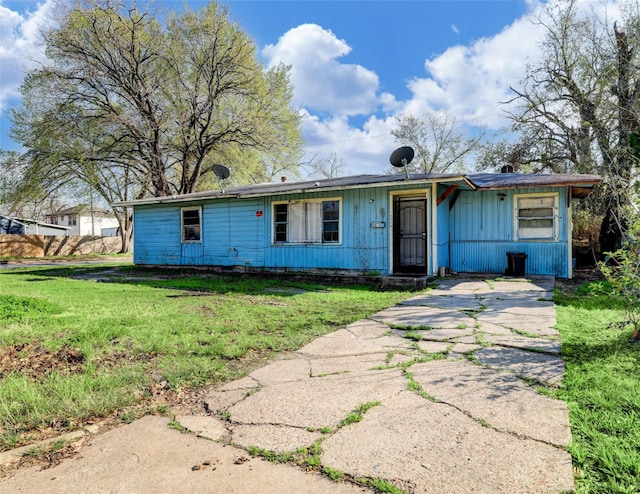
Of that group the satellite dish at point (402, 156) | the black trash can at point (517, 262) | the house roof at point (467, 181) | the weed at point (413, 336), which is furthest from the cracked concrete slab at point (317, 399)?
the black trash can at point (517, 262)

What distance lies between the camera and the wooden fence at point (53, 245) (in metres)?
21.5

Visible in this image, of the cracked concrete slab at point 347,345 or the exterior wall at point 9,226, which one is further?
the exterior wall at point 9,226

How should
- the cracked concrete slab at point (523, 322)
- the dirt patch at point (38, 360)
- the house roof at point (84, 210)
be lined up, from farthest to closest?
1. the house roof at point (84, 210)
2. the cracked concrete slab at point (523, 322)
3. the dirt patch at point (38, 360)

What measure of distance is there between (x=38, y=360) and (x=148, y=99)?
60.7 feet

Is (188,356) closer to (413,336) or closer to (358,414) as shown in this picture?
(358,414)

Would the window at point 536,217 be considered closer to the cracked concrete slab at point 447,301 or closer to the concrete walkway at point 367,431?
the cracked concrete slab at point 447,301

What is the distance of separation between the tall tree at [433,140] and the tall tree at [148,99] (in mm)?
11856

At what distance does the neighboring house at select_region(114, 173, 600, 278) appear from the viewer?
9539mm

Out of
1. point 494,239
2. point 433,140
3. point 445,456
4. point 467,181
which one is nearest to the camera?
point 445,456

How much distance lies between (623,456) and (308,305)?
486cm

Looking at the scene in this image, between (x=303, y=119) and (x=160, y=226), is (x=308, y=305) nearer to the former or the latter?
(x=160, y=226)

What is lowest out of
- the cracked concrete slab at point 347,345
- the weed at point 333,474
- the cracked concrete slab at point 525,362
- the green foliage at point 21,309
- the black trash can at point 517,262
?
the weed at point 333,474

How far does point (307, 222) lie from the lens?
10.6m

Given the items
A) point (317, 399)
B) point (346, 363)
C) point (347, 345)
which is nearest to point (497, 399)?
point (317, 399)
